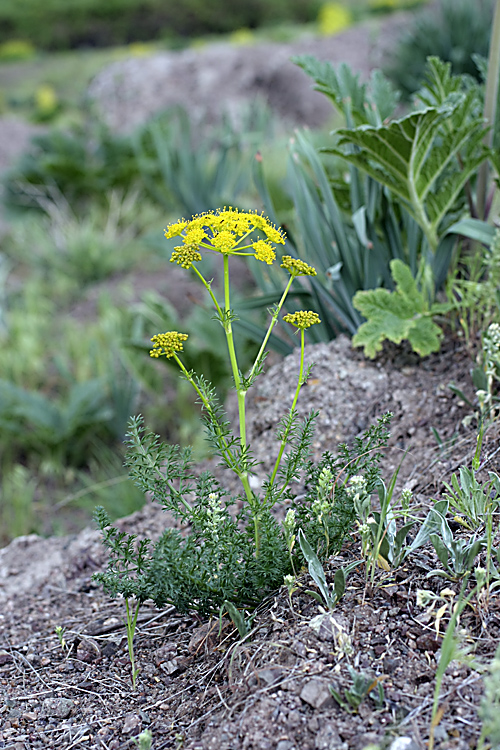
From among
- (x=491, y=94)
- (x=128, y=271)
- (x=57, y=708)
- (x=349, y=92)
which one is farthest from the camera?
(x=128, y=271)

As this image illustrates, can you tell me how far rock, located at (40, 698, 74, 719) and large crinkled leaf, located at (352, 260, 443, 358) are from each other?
1295 millimetres

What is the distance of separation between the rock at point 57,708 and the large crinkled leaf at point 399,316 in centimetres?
130

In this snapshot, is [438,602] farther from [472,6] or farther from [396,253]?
[472,6]

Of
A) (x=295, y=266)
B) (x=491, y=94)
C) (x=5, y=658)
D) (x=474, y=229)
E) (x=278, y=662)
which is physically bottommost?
(x=5, y=658)

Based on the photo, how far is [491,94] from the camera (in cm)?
224

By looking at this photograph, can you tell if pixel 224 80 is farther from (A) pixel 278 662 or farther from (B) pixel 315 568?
(A) pixel 278 662

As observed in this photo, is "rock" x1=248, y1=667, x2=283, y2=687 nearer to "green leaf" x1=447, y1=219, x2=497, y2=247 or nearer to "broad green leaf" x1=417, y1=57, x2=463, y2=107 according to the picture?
"green leaf" x1=447, y1=219, x2=497, y2=247

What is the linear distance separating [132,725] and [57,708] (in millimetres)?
195

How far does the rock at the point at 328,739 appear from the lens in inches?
42.9

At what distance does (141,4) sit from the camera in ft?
58.6

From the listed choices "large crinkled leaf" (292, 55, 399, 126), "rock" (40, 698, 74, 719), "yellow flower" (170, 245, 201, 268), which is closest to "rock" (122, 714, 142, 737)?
"rock" (40, 698, 74, 719)

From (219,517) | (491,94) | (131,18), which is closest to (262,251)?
(219,517)

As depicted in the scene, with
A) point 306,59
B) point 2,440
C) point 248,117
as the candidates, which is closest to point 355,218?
point 306,59

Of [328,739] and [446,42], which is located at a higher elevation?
[446,42]
